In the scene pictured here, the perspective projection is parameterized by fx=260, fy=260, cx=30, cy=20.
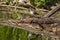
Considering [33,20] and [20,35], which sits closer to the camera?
[20,35]

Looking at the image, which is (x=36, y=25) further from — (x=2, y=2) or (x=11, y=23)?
(x=2, y=2)

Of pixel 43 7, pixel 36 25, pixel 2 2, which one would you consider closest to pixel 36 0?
pixel 43 7

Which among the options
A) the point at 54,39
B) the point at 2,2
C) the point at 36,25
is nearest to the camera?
the point at 54,39

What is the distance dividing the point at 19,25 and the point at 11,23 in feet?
2.62

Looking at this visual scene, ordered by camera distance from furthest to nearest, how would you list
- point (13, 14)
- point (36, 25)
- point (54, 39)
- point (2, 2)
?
point (2, 2) < point (13, 14) < point (36, 25) < point (54, 39)

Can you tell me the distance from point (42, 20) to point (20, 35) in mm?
2789

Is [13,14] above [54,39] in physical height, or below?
below

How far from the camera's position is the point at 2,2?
24062mm

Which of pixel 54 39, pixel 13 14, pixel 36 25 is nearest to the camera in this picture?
pixel 54 39

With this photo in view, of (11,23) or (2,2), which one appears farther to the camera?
(2,2)

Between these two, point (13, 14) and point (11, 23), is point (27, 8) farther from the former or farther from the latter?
point (11, 23)

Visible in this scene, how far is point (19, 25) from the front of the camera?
→ 16688 mm

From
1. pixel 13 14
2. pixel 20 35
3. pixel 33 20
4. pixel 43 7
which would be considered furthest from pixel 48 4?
pixel 20 35

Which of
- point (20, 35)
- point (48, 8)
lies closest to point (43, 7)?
point (48, 8)
